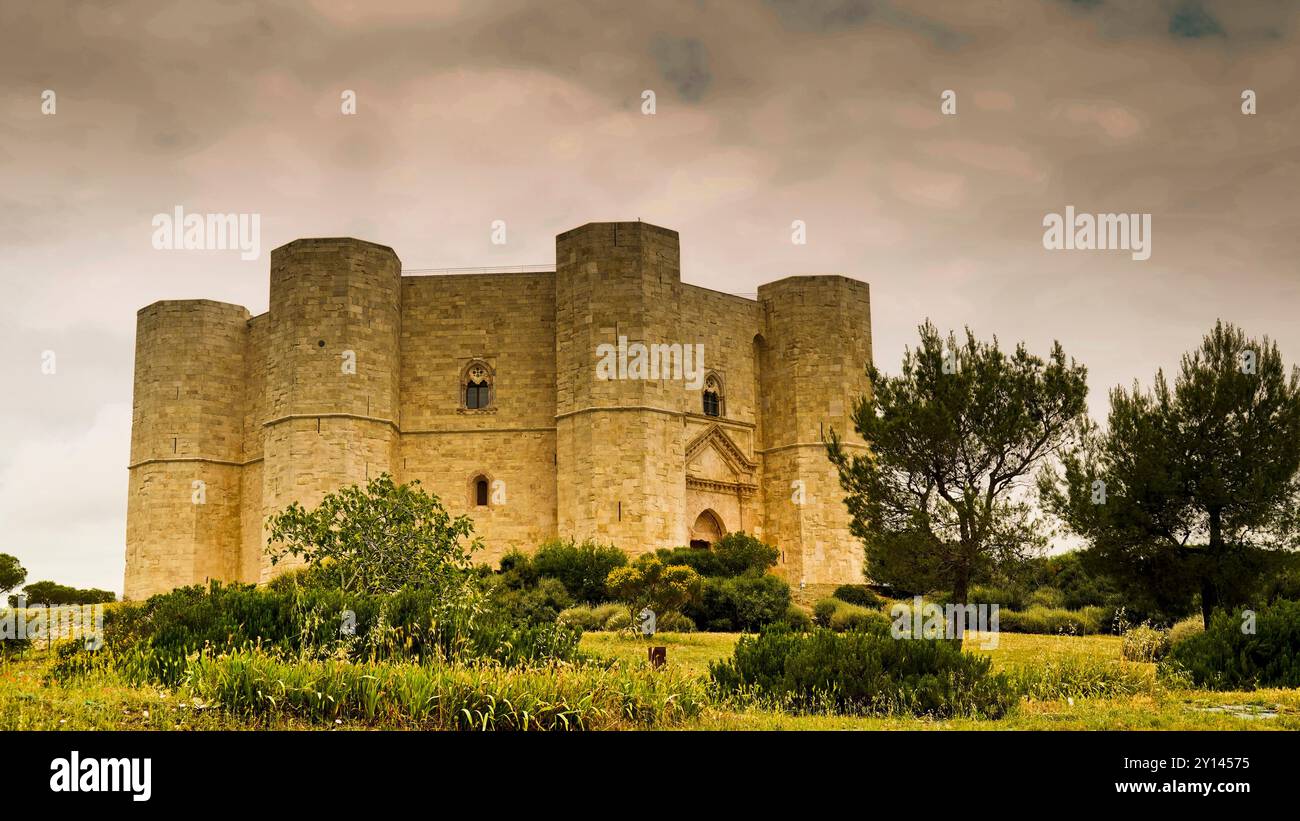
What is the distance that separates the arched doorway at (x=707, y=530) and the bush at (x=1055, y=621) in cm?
1106

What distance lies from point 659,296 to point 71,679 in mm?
24329

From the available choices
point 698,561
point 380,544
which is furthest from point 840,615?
point 380,544

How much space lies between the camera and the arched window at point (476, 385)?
3516 centimetres

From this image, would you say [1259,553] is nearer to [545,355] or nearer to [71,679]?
[71,679]

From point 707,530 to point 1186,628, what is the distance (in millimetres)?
18598

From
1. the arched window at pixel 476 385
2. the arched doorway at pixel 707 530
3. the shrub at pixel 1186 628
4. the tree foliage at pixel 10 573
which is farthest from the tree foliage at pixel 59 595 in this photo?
the shrub at pixel 1186 628

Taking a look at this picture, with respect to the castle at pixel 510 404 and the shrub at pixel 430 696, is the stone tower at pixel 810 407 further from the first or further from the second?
the shrub at pixel 430 696

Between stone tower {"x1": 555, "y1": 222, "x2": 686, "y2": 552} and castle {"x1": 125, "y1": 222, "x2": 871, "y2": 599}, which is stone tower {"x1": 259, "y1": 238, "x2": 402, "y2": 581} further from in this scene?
stone tower {"x1": 555, "y1": 222, "x2": 686, "y2": 552}

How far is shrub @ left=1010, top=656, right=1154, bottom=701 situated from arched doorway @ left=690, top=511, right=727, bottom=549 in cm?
2204

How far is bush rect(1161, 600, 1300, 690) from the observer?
13.2 meters

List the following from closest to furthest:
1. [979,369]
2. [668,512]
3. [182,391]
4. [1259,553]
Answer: [1259,553] → [979,369] → [668,512] → [182,391]

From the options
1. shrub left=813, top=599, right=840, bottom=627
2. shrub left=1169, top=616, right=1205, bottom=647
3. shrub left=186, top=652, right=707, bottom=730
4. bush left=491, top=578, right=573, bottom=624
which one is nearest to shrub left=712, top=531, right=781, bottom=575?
shrub left=813, top=599, right=840, bottom=627
